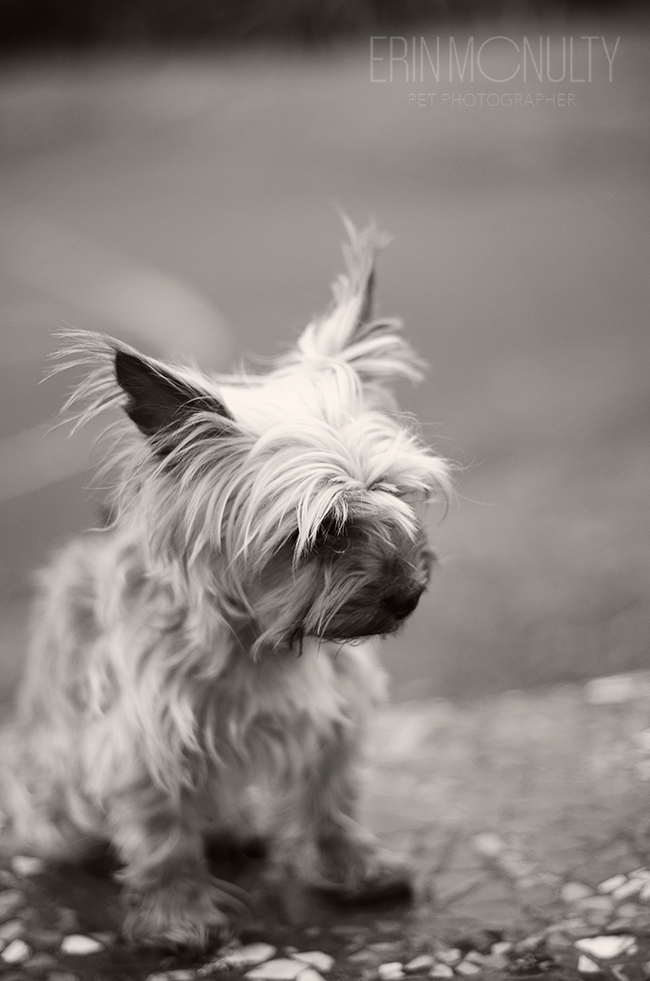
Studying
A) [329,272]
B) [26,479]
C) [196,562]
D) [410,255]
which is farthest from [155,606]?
[410,255]

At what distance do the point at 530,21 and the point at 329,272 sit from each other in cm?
597

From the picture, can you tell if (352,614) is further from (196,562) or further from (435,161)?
(435,161)

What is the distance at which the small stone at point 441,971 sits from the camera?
315 centimetres

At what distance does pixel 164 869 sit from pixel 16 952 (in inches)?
24.5

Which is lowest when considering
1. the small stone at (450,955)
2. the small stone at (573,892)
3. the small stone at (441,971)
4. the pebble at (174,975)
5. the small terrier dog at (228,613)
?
the pebble at (174,975)

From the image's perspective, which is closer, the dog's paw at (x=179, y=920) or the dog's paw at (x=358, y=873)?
the dog's paw at (x=179, y=920)

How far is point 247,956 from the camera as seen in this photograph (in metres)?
3.38

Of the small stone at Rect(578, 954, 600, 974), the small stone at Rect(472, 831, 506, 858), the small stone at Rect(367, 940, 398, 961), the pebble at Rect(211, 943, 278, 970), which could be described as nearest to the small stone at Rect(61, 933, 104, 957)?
the pebble at Rect(211, 943, 278, 970)

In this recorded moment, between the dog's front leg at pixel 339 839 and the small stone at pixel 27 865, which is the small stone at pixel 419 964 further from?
the small stone at pixel 27 865

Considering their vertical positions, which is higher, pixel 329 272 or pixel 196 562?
pixel 329 272

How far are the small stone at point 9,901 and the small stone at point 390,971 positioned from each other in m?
1.45

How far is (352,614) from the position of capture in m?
2.93

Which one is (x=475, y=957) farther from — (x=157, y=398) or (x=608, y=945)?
(x=157, y=398)

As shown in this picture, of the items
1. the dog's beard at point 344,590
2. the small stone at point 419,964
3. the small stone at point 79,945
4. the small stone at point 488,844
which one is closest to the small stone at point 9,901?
the small stone at point 79,945
